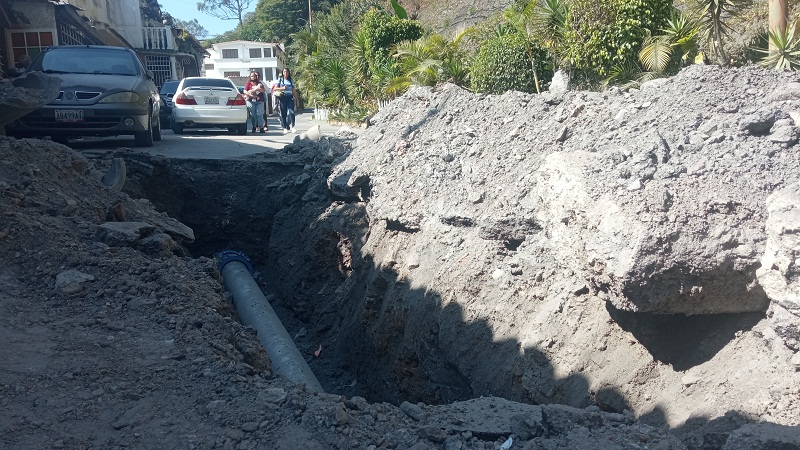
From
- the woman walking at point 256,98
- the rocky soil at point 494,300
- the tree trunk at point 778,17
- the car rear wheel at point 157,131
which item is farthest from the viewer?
the woman walking at point 256,98

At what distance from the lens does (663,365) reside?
4801mm

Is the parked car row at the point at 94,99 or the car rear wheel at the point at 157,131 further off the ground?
the parked car row at the point at 94,99

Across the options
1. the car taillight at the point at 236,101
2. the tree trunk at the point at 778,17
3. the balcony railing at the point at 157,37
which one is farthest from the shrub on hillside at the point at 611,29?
the balcony railing at the point at 157,37

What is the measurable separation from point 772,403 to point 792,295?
0.61 meters

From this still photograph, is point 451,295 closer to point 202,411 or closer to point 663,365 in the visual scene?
point 663,365

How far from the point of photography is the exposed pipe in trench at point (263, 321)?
6.41 metres

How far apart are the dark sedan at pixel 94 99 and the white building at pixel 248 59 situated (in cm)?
3690

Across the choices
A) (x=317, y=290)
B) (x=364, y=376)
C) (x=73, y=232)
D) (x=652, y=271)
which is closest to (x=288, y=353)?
(x=364, y=376)

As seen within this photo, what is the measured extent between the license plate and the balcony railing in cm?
3208

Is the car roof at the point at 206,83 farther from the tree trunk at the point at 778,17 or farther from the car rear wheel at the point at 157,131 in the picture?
the tree trunk at the point at 778,17

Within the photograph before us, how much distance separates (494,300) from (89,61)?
8747 mm

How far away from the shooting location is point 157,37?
4069 cm

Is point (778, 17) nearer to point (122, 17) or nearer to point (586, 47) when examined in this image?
point (586, 47)

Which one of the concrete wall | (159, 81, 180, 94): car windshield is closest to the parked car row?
(159, 81, 180, 94): car windshield
